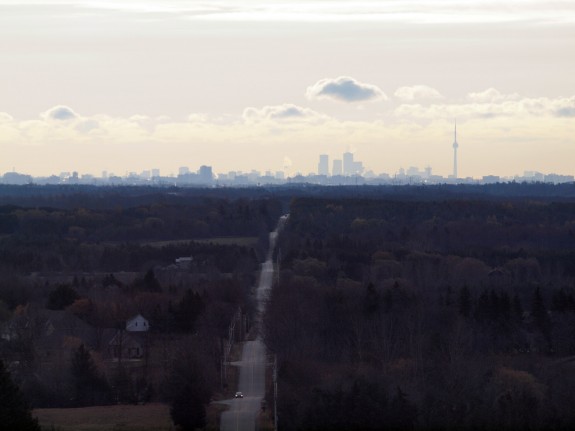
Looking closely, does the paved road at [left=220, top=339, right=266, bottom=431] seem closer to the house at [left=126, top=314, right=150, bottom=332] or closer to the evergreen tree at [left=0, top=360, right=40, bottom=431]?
the house at [left=126, top=314, right=150, bottom=332]

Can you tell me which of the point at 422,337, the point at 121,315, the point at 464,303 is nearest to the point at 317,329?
the point at 422,337

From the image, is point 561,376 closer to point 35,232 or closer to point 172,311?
point 172,311

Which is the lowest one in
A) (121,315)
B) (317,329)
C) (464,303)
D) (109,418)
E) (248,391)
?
(109,418)

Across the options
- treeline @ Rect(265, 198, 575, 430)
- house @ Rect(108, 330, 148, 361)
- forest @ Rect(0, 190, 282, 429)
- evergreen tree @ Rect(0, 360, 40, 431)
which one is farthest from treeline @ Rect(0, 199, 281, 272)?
evergreen tree @ Rect(0, 360, 40, 431)

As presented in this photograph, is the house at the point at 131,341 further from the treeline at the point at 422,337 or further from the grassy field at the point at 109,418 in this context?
the grassy field at the point at 109,418

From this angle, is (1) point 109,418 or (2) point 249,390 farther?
(2) point 249,390

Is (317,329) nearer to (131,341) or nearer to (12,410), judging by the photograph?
(131,341)

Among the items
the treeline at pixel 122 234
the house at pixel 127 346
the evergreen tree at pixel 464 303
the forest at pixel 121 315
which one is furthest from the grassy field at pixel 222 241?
the house at pixel 127 346
